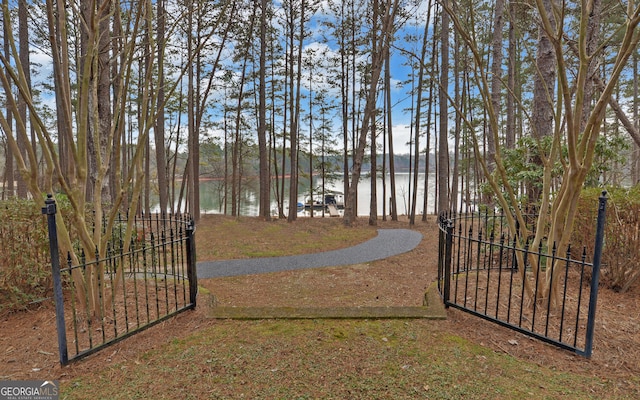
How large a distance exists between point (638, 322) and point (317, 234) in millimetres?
7770

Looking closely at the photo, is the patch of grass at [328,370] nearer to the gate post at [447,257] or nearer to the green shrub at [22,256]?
the gate post at [447,257]

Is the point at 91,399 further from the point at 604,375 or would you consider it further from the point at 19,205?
the point at 604,375

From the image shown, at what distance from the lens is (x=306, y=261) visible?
692 centimetres

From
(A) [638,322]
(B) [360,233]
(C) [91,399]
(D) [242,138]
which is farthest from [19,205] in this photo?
(D) [242,138]

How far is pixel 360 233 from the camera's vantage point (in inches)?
413

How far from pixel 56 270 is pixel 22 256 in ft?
5.18

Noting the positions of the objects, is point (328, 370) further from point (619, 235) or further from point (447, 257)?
point (619, 235)

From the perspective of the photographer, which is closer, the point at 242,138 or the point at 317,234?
the point at 317,234

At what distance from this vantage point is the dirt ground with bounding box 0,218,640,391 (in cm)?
254

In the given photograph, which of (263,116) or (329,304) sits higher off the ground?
(263,116)

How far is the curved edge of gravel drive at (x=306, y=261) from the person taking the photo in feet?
20.4

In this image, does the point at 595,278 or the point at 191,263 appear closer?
the point at 595,278

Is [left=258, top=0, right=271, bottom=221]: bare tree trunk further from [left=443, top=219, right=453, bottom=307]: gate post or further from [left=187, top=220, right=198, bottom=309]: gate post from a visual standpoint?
[left=443, top=219, right=453, bottom=307]: gate post

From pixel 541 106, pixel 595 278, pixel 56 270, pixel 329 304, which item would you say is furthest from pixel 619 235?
pixel 56 270
